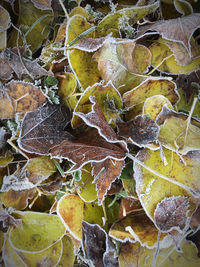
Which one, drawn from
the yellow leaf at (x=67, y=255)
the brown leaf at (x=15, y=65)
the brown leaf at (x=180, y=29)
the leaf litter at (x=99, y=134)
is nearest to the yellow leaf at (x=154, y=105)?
the leaf litter at (x=99, y=134)

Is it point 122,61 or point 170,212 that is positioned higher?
point 122,61

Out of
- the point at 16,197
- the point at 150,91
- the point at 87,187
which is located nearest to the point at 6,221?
the point at 16,197

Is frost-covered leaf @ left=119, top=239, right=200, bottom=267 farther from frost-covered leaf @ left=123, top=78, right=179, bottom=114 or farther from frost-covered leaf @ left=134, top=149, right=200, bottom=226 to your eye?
frost-covered leaf @ left=123, top=78, right=179, bottom=114

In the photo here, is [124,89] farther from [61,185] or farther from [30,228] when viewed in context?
[30,228]

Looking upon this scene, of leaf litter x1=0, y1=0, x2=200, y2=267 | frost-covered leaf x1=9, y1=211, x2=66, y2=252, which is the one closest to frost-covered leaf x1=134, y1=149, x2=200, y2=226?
leaf litter x1=0, y1=0, x2=200, y2=267

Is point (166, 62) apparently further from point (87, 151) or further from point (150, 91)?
point (87, 151)

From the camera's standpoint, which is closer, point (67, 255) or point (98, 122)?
point (98, 122)

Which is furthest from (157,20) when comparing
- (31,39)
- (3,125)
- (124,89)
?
(3,125)
